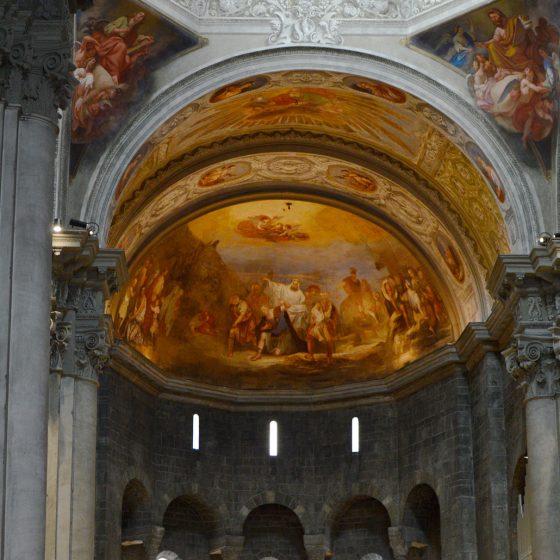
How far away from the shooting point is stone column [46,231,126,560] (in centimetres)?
2367

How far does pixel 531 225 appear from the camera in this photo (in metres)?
26.3

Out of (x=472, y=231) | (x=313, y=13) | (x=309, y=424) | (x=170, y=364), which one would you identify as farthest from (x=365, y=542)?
(x=313, y=13)

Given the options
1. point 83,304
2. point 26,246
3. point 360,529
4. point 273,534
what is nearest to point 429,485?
point 360,529

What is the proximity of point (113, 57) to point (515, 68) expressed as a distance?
283 inches

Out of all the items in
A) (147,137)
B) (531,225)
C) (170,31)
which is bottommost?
(531,225)

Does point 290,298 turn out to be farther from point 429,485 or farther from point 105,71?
point 105,71

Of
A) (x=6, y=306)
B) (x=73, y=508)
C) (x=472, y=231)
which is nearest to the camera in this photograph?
(x=6, y=306)

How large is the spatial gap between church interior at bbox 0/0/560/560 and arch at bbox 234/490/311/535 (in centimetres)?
7

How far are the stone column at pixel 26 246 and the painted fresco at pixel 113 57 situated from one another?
31.5 ft

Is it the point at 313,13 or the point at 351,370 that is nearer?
the point at 313,13

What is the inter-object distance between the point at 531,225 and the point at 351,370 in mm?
10106

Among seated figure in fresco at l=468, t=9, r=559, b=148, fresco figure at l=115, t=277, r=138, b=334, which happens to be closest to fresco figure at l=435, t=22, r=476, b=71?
seated figure in fresco at l=468, t=9, r=559, b=148

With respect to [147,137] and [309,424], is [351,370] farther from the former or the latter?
[147,137]

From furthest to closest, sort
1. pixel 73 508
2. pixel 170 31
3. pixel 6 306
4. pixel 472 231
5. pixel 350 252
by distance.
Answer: pixel 350 252, pixel 472 231, pixel 170 31, pixel 73 508, pixel 6 306
